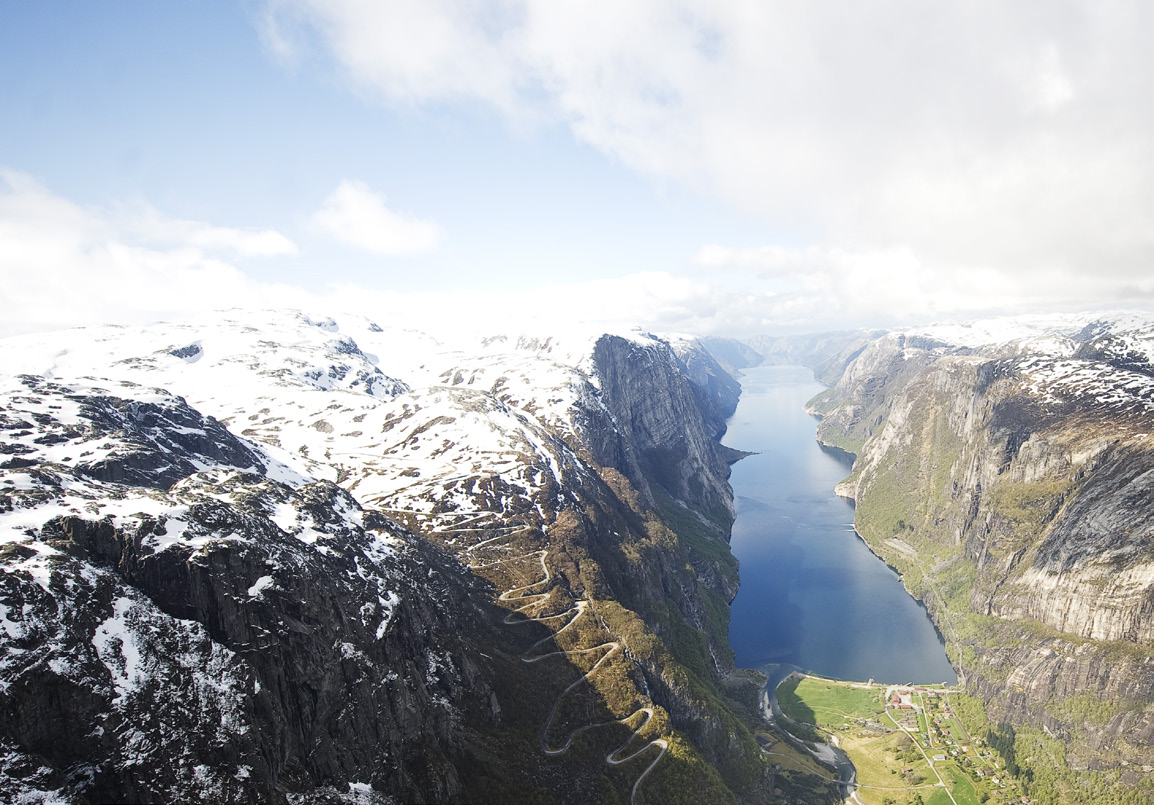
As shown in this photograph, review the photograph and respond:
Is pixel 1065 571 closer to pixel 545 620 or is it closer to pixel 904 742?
pixel 904 742

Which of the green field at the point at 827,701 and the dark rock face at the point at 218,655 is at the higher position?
the dark rock face at the point at 218,655

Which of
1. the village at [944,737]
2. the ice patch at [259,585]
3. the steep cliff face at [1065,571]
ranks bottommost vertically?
the village at [944,737]

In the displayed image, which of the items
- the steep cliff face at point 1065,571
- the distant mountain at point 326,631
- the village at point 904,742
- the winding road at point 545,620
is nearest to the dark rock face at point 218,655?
the distant mountain at point 326,631

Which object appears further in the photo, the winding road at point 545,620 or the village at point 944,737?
the village at point 944,737

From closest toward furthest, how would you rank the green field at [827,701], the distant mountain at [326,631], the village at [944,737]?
the distant mountain at [326,631], the village at [944,737], the green field at [827,701]

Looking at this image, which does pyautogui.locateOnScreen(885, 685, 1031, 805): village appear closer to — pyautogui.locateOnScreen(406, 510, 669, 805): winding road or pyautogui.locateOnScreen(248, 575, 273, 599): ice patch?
pyautogui.locateOnScreen(406, 510, 669, 805): winding road

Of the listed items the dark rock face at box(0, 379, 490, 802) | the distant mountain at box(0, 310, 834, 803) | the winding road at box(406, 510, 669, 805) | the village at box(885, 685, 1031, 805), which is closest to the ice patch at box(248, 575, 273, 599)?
the distant mountain at box(0, 310, 834, 803)

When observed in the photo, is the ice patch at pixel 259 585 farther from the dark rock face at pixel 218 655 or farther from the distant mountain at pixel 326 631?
the dark rock face at pixel 218 655

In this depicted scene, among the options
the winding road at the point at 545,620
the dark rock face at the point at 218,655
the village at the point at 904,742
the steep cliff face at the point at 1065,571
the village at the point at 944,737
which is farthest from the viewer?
the steep cliff face at the point at 1065,571

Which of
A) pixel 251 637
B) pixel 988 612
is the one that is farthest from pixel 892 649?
pixel 251 637
